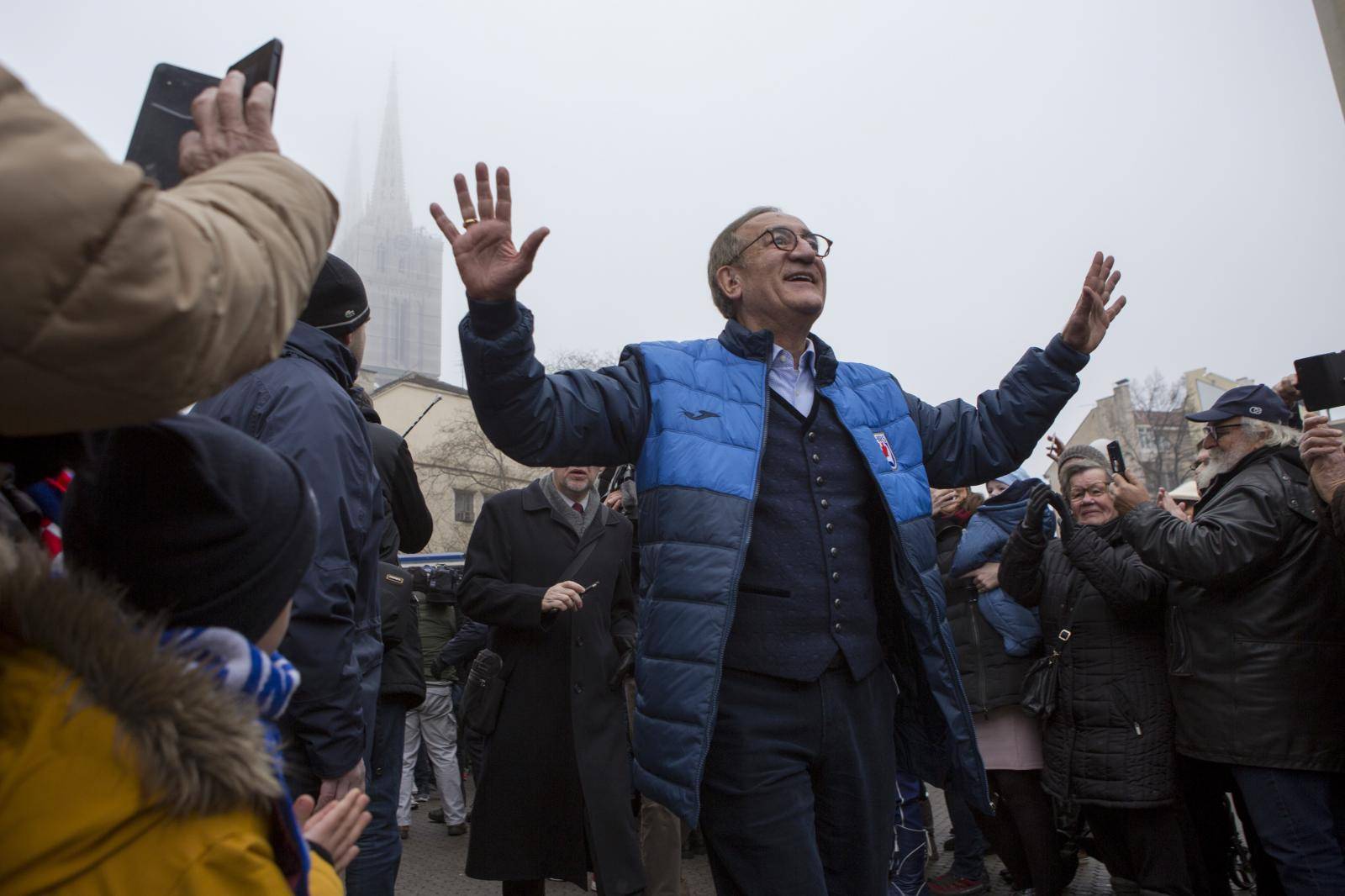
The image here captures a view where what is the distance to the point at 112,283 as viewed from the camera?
2.89 feet

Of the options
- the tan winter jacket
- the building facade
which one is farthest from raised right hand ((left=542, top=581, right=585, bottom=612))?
the building facade

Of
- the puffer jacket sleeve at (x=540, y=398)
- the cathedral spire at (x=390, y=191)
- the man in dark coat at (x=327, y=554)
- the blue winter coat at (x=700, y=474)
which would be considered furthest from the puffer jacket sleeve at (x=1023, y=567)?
the cathedral spire at (x=390, y=191)

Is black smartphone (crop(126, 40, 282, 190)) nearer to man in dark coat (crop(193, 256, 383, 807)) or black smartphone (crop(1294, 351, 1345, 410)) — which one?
man in dark coat (crop(193, 256, 383, 807))

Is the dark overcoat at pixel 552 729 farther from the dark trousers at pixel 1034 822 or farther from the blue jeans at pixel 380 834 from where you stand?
the dark trousers at pixel 1034 822

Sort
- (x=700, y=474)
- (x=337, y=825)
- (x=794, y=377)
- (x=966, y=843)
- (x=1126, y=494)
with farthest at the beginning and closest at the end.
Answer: (x=966, y=843), (x=1126, y=494), (x=794, y=377), (x=700, y=474), (x=337, y=825)

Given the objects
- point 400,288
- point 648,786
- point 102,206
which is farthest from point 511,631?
point 400,288

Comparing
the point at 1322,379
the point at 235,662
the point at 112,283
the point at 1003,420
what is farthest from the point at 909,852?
the point at 112,283

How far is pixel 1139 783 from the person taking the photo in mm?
4559

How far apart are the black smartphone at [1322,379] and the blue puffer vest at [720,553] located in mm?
1885

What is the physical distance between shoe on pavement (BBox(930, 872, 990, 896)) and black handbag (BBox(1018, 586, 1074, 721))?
1.39 meters

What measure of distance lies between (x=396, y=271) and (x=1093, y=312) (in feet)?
364

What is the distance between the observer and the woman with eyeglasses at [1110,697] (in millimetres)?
4559

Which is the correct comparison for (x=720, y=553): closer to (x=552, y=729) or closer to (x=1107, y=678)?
(x=552, y=729)

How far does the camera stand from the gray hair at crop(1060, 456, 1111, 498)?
211 inches
